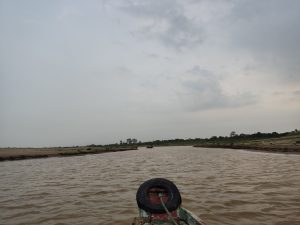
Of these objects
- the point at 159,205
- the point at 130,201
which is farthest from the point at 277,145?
the point at 159,205

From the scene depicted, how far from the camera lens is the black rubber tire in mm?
8375

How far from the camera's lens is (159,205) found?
8445 millimetres

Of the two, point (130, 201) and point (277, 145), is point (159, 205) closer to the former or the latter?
point (130, 201)

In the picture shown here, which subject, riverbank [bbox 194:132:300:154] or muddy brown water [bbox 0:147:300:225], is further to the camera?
riverbank [bbox 194:132:300:154]

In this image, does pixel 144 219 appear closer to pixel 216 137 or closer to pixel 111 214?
pixel 111 214

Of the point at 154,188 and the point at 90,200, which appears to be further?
the point at 90,200

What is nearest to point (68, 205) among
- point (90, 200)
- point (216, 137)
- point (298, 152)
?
point (90, 200)

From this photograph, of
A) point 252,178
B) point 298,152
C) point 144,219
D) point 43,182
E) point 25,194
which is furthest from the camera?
point 298,152

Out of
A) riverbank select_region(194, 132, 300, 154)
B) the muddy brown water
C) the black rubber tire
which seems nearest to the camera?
the black rubber tire

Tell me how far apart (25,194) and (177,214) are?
12.9m

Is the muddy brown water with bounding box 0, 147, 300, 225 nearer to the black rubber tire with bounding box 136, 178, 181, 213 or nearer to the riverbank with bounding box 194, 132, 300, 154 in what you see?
the black rubber tire with bounding box 136, 178, 181, 213

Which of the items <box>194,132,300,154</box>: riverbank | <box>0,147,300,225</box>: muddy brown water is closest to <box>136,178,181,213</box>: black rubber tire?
<box>0,147,300,225</box>: muddy brown water

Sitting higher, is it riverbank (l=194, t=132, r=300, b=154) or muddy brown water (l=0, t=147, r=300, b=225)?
riverbank (l=194, t=132, r=300, b=154)

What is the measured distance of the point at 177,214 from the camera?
855 centimetres
